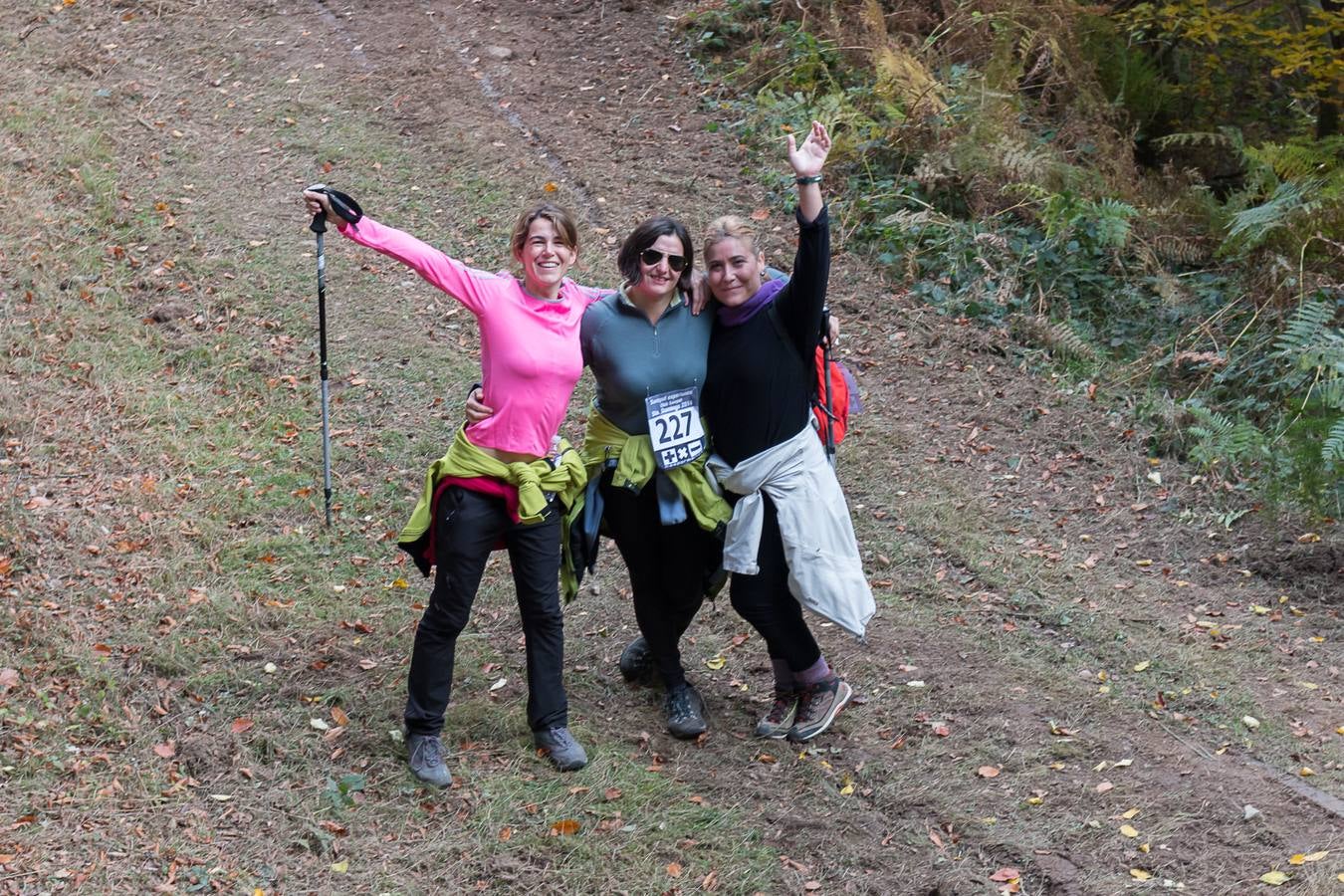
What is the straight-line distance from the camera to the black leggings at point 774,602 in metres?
4.91

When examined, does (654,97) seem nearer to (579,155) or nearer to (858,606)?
(579,155)

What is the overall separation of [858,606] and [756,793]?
843mm

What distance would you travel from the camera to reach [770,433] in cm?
486

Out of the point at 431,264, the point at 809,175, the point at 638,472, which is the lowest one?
the point at 638,472

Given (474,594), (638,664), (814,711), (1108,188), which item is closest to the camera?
(474,594)

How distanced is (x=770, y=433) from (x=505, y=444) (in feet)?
3.35

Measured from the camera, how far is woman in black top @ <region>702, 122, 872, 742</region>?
4.77 meters

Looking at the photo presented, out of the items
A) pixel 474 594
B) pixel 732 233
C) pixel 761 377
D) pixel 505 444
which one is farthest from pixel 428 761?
pixel 732 233

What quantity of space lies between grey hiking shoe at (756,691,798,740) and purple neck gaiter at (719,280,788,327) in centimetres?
163

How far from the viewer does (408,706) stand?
4.87 m

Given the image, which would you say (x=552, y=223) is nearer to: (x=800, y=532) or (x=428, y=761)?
(x=800, y=532)

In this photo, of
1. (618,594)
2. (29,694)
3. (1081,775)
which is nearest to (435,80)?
(618,594)

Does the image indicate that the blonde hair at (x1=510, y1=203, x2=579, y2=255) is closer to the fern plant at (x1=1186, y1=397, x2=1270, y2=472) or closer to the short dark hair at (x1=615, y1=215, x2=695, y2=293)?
the short dark hair at (x1=615, y1=215, x2=695, y2=293)

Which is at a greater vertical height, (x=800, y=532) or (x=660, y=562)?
(x=800, y=532)
